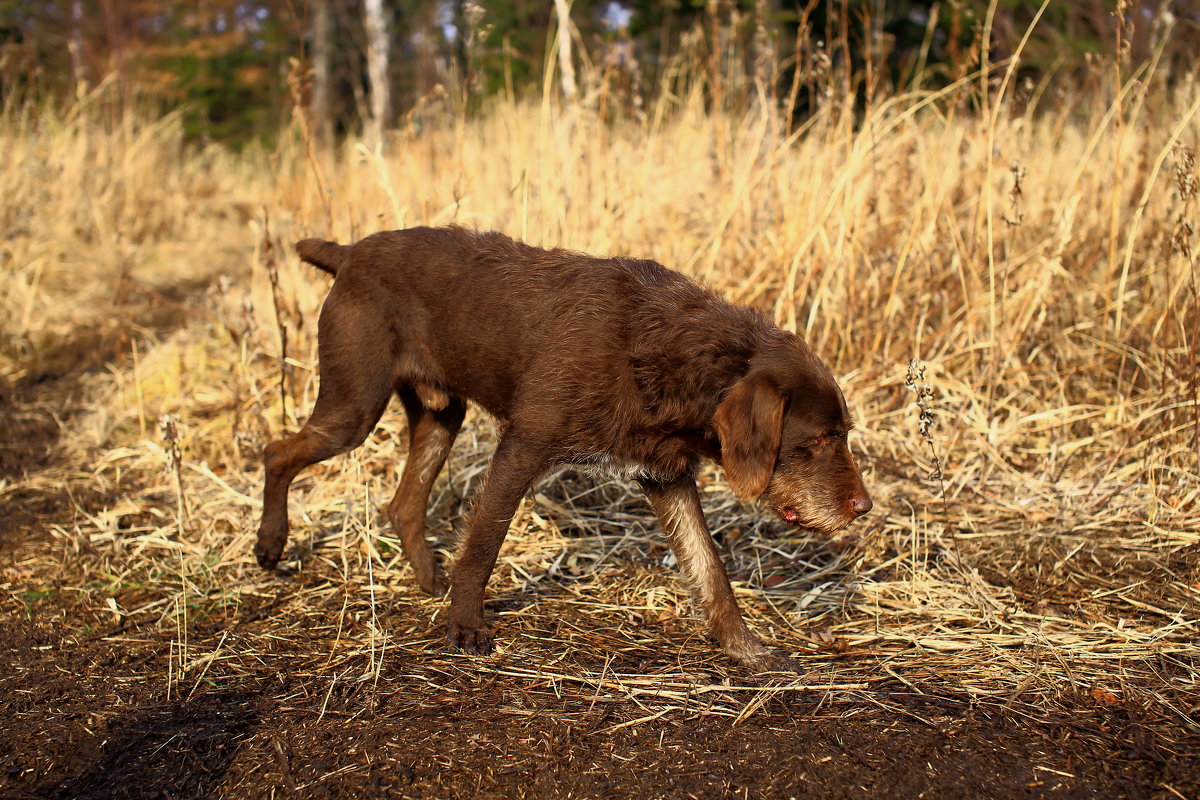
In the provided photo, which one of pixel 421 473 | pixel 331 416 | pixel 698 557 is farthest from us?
pixel 421 473

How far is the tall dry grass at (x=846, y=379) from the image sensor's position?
3.54 metres

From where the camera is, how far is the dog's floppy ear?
280 centimetres

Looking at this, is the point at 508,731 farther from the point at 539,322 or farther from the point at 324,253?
the point at 324,253

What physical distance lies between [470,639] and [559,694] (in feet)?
1.44

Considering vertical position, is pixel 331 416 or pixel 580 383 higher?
pixel 580 383

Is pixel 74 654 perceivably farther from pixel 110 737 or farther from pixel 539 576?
pixel 539 576

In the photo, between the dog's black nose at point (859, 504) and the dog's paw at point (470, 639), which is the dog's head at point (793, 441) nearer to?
the dog's black nose at point (859, 504)

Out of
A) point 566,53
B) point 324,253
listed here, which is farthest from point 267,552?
point 566,53

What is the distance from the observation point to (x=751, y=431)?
280cm

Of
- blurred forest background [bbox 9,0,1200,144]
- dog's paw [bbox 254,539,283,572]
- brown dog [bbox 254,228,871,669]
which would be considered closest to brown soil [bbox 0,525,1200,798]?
brown dog [bbox 254,228,871,669]

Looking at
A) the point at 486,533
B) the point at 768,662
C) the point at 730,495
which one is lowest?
the point at 730,495

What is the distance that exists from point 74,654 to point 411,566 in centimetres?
115

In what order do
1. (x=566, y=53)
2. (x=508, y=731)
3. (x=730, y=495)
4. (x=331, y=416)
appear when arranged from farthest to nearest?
(x=566, y=53), (x=730, y=495), (x=331, y=416), (x=508, y=731)

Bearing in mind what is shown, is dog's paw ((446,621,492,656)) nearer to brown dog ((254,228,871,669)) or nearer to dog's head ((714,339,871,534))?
brown dog ((254,228,871,669))
